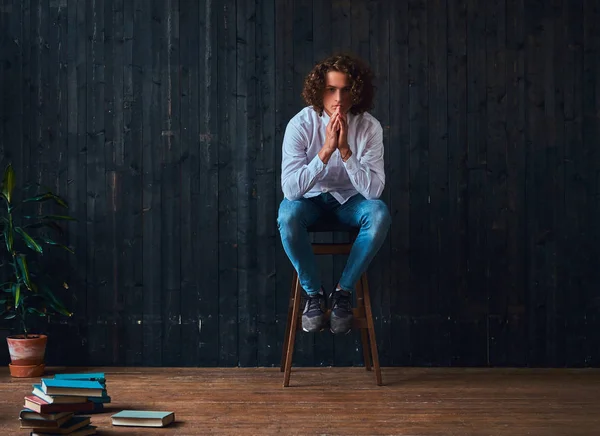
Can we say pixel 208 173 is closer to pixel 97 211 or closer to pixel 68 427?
pixel 97 211

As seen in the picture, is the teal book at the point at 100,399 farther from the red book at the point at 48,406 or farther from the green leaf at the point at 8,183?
the green leaf at the point at 8,183

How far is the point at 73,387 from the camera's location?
267cm

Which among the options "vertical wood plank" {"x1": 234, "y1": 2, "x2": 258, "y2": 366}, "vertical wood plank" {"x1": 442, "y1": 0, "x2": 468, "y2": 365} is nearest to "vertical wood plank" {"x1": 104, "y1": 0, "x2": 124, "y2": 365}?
"vertical wood plank" {"x1": 234, "y1": 2, "x2": 258, "y2": 366}

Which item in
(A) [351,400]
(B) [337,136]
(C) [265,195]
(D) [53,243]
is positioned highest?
(B) [337,136]

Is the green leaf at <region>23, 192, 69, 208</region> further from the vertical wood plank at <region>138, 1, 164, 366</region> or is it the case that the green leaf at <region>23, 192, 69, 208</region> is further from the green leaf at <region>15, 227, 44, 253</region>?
the vertical wood plank at <region>138, 1, 164, 366</region>

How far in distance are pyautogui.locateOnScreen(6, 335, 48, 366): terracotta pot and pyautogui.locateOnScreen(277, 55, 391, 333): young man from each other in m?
1.36

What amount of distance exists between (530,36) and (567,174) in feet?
2.42

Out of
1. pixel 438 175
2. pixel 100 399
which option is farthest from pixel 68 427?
pixel 438 175

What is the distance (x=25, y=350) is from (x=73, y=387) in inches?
43.6

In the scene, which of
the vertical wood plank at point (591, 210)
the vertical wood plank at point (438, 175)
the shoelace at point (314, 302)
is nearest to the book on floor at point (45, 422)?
the shoelace at point (314, 302)

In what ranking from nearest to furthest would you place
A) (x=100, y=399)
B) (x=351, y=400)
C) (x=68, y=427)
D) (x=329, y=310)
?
(x=68, y=427)
(x=100, y=399)
(x=351, y=400)
(x=329, y=310)

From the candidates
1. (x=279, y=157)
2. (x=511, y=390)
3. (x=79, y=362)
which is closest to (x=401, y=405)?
(x=511, y=390)

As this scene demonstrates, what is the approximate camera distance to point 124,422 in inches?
106

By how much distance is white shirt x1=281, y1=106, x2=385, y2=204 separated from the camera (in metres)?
3.37
